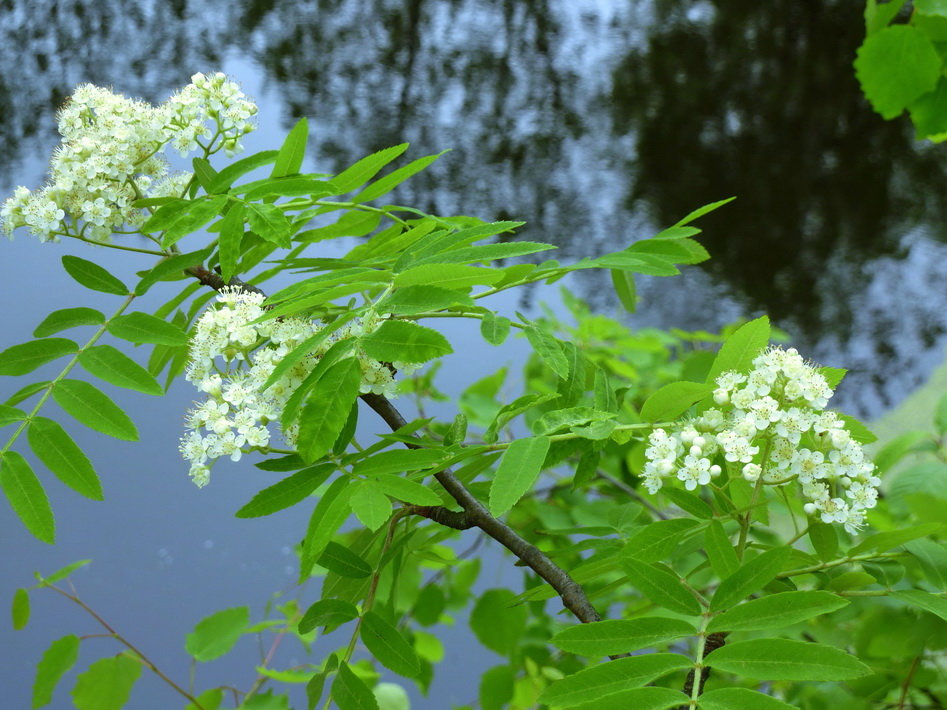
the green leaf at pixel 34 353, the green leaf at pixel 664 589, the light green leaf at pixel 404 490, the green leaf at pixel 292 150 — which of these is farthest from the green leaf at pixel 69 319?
the green leaf at pixel 664 589

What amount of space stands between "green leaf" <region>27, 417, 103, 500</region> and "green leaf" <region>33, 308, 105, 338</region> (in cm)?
7

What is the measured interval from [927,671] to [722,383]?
394mm

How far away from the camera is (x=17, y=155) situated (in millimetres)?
1698

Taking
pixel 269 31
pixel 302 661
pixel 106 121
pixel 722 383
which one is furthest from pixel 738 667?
pixel 269 31

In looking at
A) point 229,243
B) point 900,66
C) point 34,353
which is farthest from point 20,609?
point 900,66

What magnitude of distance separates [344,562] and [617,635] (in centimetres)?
16

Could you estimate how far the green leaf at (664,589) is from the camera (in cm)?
36

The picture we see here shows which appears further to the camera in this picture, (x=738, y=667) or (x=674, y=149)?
(x=674, y=149)

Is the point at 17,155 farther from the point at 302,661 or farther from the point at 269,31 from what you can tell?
the point at 302,661

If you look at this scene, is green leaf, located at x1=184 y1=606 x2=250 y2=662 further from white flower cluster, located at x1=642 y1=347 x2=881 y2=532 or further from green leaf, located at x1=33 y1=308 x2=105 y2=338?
white flower cluster, located at x1=642 y1=347 x2=881 y2=532

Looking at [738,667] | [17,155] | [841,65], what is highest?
[841,65]

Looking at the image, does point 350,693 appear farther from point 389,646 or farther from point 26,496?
point 26,496

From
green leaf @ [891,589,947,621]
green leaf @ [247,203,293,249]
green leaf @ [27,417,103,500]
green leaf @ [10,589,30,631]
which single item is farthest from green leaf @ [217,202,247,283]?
green leaf @ [10,589,30,631]

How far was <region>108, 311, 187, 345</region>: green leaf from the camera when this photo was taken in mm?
448
